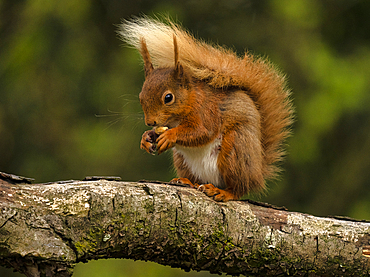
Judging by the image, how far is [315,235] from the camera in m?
1.93

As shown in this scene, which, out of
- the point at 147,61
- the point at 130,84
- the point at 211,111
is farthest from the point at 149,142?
the point at 130,84

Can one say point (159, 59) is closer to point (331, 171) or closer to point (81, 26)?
point (81, 26)

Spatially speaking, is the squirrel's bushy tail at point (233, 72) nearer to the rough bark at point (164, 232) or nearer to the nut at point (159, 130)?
the nut at point (159, 130)

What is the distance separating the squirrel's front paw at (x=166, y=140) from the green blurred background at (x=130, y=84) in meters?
1.64

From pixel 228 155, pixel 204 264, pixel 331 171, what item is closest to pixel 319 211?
pixel 331 171

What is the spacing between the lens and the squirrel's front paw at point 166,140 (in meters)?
2.09

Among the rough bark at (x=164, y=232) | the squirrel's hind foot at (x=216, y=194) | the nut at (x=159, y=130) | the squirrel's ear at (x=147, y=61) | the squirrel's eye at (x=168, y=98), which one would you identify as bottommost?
A: the rough bark at (x=164, y=232)

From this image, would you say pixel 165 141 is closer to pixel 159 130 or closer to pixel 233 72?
pixel 159 130

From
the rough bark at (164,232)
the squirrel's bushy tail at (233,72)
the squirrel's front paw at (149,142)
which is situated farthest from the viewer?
the squirrel's bushy tail at (233,72)

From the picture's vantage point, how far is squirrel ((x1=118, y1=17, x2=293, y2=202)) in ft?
7.25

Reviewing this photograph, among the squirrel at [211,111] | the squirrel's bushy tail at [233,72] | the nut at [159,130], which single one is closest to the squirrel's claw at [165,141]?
the squirrel at [211,111]

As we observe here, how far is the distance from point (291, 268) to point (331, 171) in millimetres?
2321

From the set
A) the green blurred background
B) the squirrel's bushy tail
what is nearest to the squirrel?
the squirrel's bushy tail

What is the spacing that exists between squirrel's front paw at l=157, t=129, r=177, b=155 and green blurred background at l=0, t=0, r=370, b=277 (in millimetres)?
1641
